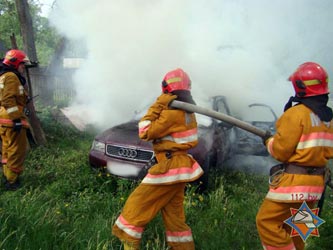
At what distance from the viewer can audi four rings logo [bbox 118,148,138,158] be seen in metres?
4.89

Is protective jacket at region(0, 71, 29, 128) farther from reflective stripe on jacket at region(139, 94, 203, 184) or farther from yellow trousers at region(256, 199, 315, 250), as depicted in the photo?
yellow trousers at region(256, 199, 315, 250)

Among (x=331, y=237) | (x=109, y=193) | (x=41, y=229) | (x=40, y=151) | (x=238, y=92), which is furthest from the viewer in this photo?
(x=238, y=92)

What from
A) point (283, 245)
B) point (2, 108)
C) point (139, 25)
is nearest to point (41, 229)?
point (283, 245)

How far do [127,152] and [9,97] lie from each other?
175 centimetres

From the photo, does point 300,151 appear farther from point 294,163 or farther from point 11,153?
point 11,153

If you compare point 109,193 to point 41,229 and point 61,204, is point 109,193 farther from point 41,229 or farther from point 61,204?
point 41,229

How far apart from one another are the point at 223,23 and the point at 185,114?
285 inches

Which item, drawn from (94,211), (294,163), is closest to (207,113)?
(294,163)

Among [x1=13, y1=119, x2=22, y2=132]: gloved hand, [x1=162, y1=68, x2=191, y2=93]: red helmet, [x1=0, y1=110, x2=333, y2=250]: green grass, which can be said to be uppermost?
[x1=162, y1=68, x2=191, y2=93]: red helmet

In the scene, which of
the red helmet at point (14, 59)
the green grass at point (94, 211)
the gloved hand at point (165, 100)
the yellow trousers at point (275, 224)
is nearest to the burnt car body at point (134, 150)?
the green grass at point (94, 211)

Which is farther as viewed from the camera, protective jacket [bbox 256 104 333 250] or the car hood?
the car hood

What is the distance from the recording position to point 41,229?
3109 mm

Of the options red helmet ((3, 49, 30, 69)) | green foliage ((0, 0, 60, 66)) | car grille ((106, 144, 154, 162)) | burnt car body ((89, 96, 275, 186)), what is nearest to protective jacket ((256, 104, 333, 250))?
burnt car body ((89, 96, 275, 186))

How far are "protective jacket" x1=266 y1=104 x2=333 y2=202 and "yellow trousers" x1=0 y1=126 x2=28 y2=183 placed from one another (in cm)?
356
